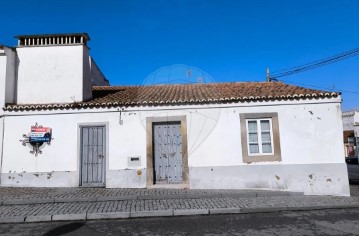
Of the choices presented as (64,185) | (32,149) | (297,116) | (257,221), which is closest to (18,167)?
(32,149)

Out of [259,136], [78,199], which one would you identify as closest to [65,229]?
[78,199]

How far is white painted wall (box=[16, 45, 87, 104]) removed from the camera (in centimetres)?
1169

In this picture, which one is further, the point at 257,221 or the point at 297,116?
the point at 297,116

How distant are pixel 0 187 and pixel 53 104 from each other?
11.4 ft

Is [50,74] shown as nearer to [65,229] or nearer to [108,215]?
[108,215]

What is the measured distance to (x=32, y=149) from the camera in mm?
10625

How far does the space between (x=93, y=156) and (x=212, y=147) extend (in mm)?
4392

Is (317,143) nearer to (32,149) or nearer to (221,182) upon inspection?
(221,182)

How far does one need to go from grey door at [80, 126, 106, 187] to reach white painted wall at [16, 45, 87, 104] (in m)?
1.76

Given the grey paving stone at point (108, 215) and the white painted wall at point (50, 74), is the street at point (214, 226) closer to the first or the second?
the grey paving stone at point (108, 215)

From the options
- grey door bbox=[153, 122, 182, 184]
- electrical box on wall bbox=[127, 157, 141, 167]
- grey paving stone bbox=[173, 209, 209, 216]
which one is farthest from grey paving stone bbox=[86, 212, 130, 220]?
grey door bbox=[153, 122, 182, 184]

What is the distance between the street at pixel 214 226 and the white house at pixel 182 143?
3.10 meters

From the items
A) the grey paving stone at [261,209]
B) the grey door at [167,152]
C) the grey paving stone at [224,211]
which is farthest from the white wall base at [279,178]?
the grey paving stone at [224,211]

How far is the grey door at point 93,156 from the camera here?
1066 cm
